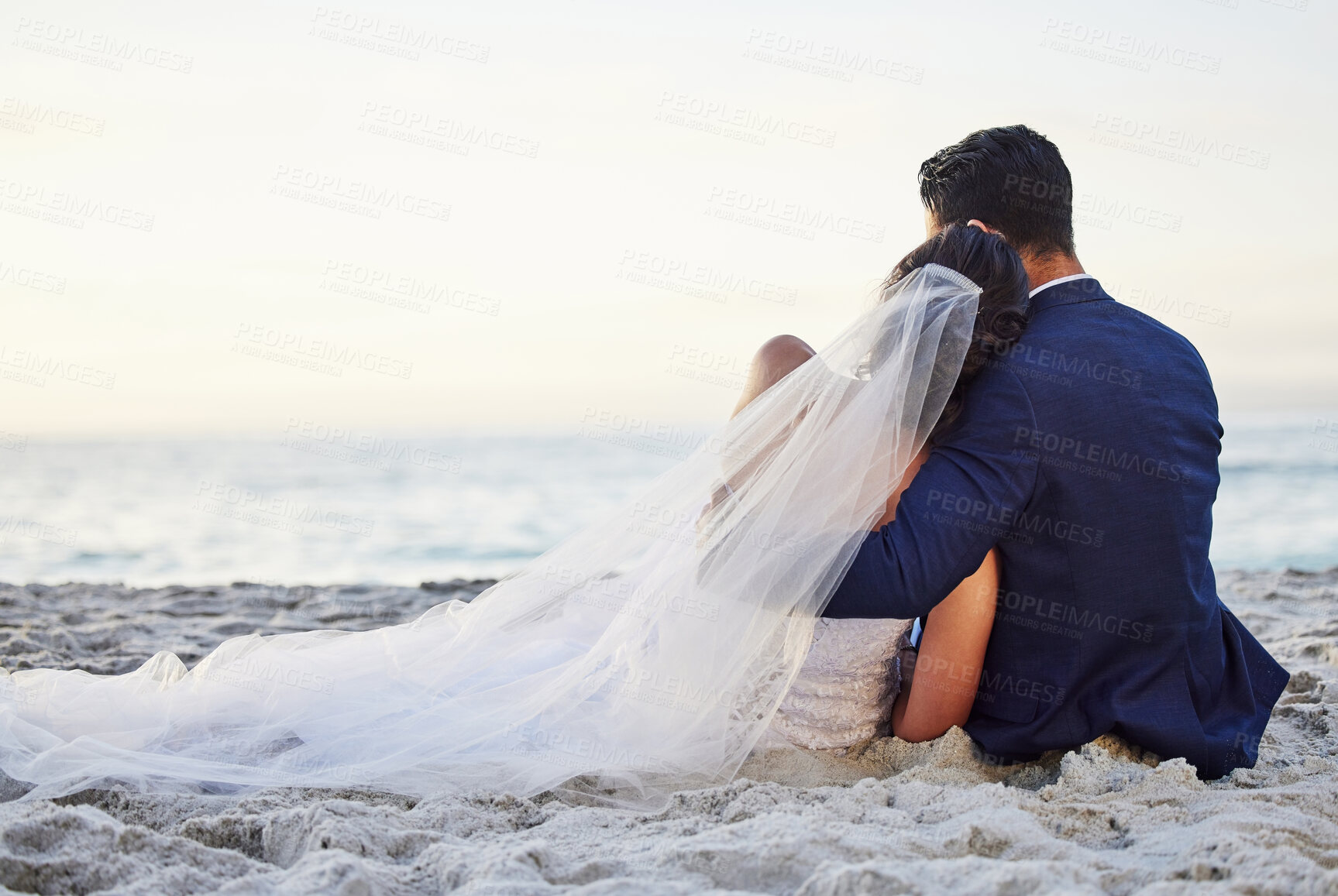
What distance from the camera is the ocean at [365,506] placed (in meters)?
11.5

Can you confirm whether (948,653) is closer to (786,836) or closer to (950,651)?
(950,651)

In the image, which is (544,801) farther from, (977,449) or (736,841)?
(977,449)

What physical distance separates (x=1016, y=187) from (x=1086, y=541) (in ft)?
3.60

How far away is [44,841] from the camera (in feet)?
5.87

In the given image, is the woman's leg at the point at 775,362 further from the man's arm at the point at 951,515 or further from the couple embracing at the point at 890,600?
the man's arm at the point at 951,515

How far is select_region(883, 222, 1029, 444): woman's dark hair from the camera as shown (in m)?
2.47

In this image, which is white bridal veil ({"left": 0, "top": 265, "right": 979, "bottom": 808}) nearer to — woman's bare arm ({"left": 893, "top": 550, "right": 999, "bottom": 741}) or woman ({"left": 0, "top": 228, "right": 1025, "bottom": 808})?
woman ({"left": 0, "top": 228, "right": 1025, "bottom": 808})

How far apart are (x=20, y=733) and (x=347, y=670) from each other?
85 centimetres

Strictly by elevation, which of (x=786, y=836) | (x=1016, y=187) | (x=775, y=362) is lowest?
(x=786, y=836)

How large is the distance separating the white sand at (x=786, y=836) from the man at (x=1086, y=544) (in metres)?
0.14

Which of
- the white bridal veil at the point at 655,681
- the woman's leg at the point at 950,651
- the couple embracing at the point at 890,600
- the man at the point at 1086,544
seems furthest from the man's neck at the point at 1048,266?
the woman's leg at the point at 950,651

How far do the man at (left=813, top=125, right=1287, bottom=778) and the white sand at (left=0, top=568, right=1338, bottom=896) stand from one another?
0.46ft

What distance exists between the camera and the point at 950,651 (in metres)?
2.55

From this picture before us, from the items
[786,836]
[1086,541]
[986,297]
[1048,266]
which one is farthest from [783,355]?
[786,836]
